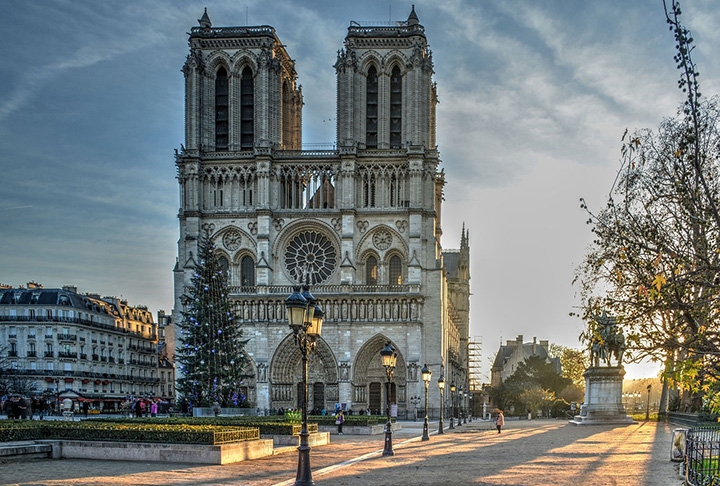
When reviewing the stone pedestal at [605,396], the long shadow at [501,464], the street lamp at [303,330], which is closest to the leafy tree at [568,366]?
the stone pedestal at [605,396]

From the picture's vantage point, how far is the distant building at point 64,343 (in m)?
72.4

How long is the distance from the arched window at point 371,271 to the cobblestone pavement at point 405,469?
3914 cm

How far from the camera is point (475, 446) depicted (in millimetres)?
30016

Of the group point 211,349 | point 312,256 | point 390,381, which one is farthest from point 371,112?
point 390,381

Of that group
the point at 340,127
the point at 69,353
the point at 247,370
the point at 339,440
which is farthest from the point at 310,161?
the point at 339,440

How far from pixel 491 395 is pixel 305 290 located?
3070 inches

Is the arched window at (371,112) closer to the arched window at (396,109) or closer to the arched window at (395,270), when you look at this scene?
the arched window at (396,109)

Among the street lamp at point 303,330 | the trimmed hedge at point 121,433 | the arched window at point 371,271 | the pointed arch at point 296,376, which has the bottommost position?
the pointed arch at point 296,376

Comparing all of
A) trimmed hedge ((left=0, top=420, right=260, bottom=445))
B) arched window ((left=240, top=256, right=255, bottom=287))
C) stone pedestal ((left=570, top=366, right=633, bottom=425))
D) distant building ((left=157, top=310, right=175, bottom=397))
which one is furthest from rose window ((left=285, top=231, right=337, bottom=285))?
trimmed hedge ((left=0, top=420, right=260, bottom=445))

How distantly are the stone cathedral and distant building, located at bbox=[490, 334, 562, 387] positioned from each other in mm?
40440

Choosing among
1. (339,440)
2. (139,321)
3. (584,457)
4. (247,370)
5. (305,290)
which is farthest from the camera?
(139,321)

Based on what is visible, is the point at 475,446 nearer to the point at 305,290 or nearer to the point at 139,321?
the point at 305,290

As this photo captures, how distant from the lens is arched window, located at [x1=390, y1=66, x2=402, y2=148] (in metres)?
69.2

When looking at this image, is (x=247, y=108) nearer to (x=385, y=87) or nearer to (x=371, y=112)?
(x=371, y=112)
